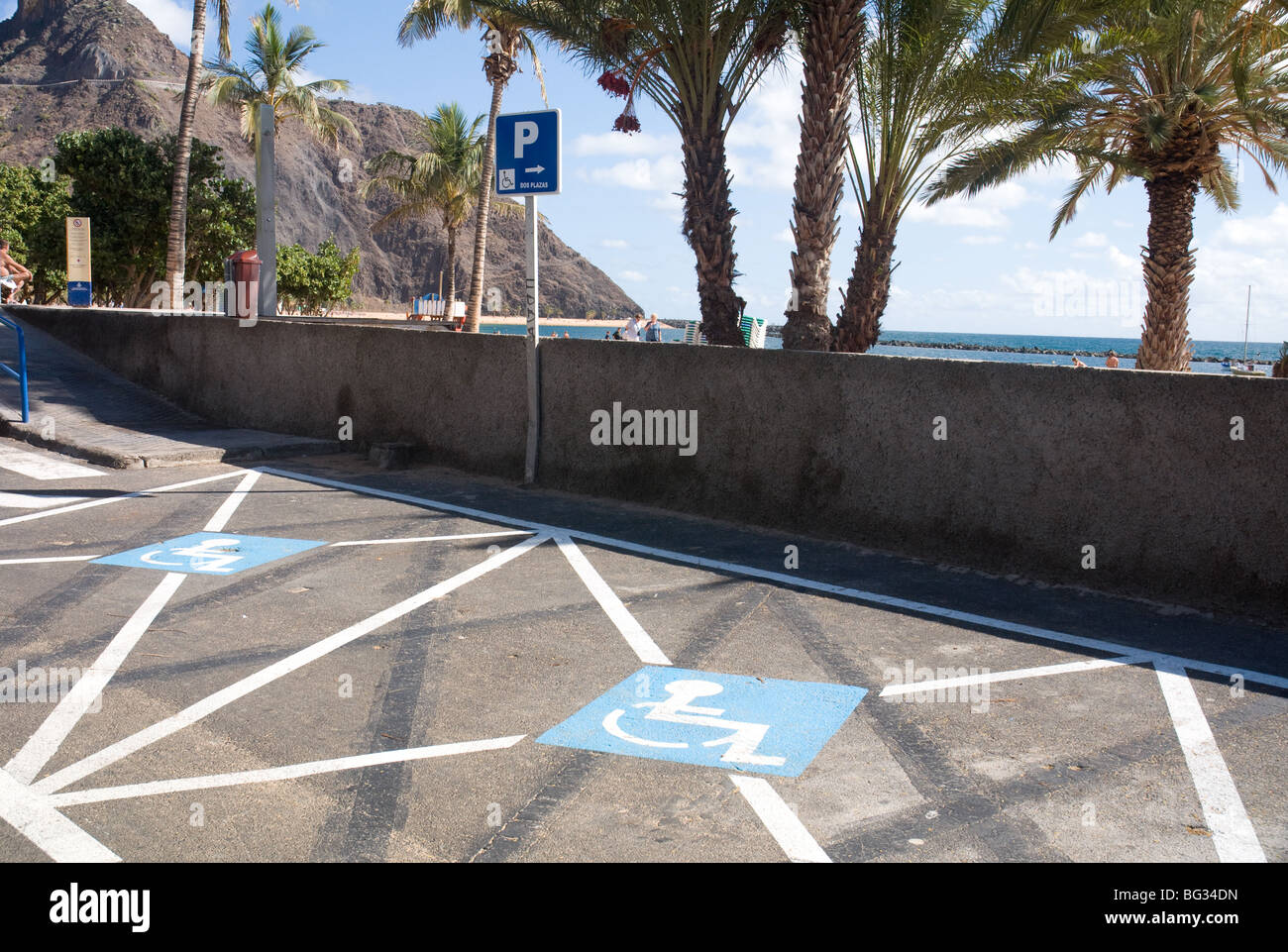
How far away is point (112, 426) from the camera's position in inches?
493

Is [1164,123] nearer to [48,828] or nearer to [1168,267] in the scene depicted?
[1168,267]

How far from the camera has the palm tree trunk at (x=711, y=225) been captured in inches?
443

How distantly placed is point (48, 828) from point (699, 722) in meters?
2.35

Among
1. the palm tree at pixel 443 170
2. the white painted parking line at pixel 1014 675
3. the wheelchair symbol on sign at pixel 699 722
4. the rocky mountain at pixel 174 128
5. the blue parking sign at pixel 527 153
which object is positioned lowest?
the wheelchair symbol on sign at pixel 699 722

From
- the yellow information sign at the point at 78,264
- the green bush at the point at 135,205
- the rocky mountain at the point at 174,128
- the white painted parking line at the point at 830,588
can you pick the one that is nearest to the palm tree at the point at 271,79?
the green bush at the point at 135,205

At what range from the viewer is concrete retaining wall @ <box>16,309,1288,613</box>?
6.07 m

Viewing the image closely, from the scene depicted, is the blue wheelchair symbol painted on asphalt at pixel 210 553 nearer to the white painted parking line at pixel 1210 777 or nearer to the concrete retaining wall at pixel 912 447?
the concrete retaining wall at pixel 912 447

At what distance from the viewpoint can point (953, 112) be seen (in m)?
11.6

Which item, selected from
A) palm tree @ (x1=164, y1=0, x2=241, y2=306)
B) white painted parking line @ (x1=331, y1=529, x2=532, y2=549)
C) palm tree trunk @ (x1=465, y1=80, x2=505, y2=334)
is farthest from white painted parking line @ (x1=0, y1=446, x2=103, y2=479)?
palm tree trunk @ (x1=465, y1=80, x2=505, y2=334)

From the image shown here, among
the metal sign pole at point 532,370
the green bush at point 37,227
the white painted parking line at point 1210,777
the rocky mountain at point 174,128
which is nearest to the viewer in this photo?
the white painted parking line at point 1210,777

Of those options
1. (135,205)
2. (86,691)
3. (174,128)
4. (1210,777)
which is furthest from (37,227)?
(174,128)

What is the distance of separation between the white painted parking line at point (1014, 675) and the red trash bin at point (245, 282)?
12.4m

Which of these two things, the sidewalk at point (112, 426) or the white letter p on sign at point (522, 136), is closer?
the white letter p on sign at point (522, 136)
